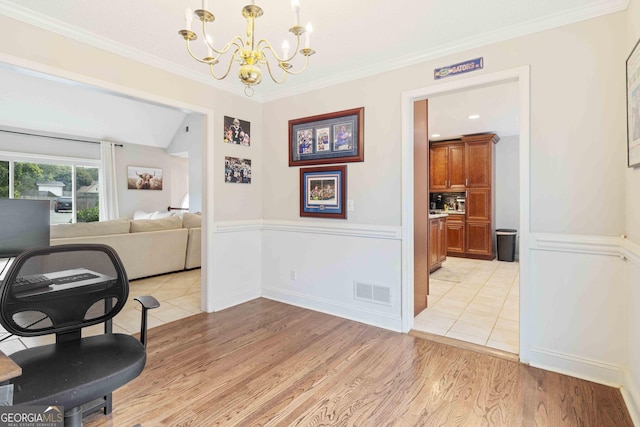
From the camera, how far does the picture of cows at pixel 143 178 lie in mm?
7660

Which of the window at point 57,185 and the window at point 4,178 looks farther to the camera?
the window at point 57,185

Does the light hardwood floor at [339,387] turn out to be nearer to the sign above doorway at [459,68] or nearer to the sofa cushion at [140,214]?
the sign above doorway at [459,68]

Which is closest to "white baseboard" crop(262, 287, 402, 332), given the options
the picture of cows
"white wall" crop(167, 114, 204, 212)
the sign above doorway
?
the sign above doorway

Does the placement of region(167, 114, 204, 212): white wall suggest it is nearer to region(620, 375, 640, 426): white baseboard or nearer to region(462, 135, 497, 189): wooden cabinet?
region(462, 135, 497, 189): wooden cabinet

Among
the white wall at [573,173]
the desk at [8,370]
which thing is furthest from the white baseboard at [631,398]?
the desk at [8,370]

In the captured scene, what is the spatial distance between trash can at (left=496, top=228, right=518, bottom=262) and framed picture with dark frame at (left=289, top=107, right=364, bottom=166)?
444cm

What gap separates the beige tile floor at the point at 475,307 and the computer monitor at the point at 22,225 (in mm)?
3040

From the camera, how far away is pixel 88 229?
4.08 m

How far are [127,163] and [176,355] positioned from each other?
6.61 meters

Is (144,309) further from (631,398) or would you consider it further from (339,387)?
(631,398)

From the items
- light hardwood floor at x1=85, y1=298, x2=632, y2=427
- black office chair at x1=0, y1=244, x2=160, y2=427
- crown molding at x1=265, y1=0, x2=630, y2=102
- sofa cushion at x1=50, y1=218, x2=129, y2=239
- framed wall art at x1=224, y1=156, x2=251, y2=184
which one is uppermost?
crown molding at x1=265, y1=0, x2=630, y2=102

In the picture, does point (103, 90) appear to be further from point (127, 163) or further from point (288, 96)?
point (127, 163)

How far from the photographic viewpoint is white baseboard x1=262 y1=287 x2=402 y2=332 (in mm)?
3014

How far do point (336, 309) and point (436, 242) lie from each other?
8.26 ft
